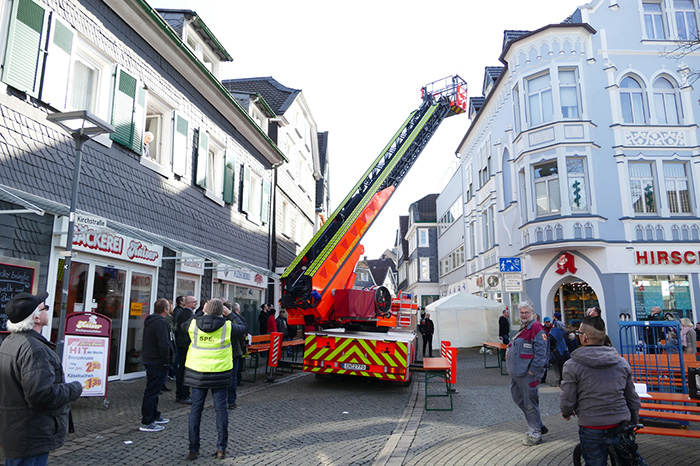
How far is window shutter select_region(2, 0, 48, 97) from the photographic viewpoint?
7.46 meters

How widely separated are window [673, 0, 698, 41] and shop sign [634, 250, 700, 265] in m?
8.34

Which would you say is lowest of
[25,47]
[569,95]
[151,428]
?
[151,428]

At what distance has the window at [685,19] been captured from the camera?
62.4 ft

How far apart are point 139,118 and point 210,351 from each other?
7.31m

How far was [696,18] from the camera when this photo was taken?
62.2 feet

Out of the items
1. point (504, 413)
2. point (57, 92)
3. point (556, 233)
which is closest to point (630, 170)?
point (556, 233)

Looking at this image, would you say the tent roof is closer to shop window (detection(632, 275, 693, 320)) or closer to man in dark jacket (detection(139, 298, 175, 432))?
shop window (detection(632, 275, 693, 320))

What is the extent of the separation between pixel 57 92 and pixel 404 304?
1646 centimetres

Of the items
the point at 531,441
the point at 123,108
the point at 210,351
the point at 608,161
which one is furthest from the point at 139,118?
the point at 608,161

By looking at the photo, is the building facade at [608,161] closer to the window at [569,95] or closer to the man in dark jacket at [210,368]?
the window at [569,95]

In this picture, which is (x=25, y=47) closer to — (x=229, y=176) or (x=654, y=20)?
(x=229, y=176)

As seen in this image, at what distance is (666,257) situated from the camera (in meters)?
17.4

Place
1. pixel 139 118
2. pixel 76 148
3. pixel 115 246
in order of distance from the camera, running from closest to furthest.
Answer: pixel 76 148 → pixel 115 246 → pixel 139 118

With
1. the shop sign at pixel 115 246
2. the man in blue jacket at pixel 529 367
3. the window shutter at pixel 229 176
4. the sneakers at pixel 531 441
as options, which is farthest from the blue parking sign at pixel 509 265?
the shop sign at pixel 115 246
